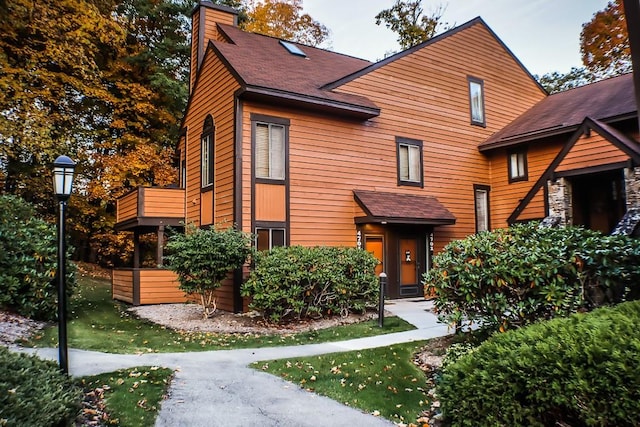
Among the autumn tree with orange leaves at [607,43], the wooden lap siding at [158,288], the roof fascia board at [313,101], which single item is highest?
the autumn tree with orange leaves at [607,43]

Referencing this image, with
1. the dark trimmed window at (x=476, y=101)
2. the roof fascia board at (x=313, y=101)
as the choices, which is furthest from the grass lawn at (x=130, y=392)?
the dark trimmed window at (x=476, y=101)

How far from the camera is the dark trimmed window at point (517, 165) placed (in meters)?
16.2

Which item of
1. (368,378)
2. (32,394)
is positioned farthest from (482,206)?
(32,394)

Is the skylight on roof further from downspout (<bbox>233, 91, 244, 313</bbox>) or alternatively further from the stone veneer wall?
the stone veneer wall

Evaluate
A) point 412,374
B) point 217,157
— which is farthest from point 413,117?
point 412,374

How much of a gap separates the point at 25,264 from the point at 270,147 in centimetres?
627

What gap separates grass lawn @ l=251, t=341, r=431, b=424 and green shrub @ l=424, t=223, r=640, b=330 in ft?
3.57

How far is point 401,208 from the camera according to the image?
13812 mm

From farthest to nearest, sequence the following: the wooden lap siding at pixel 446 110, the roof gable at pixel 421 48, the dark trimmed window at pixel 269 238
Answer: the wooden lap siding at pixel 446 110 < the roof gable at pixel 421 48 < the dark trimmed window at pixel 269 238

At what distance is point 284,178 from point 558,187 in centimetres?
723

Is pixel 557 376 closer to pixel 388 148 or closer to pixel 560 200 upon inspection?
pixel 560 200

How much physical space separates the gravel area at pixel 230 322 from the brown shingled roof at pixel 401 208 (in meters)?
3.11

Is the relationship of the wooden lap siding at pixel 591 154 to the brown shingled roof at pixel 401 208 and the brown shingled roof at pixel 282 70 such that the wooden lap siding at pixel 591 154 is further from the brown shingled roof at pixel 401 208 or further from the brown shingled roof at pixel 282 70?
the brown shingled roof at pixel 282 70

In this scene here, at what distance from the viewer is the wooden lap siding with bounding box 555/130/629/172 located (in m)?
11.2
